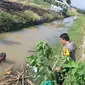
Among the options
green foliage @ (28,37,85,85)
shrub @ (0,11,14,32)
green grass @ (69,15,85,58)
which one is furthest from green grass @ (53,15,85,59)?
green foliage @ (28,37,85,85)

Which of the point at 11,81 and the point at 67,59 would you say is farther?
the point at 11,81

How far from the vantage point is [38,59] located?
22.8 feet

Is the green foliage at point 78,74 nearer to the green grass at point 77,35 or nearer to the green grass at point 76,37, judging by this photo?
the green grass at point 76,37

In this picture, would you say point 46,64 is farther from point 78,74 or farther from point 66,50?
point 78,74

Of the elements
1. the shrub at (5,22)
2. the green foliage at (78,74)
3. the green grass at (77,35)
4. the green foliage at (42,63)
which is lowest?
the green grass at (77,35)

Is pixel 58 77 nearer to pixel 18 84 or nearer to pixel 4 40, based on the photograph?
pixel 18 84

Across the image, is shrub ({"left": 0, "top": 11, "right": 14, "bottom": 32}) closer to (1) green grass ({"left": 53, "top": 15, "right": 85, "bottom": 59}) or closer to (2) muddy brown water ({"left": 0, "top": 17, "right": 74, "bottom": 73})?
(2) muddy brown water ({"left": 0, "top": 17, "right": 74, "bottom": 73})

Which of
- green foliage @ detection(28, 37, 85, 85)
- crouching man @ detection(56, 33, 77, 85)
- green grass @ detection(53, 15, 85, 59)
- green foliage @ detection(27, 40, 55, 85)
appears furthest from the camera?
green grass @ detection(53, 15, 85, 59)

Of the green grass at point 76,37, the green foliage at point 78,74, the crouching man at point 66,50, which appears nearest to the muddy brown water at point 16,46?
the green grass at point 76,37

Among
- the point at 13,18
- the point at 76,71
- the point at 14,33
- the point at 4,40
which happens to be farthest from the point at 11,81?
the point at 13,18

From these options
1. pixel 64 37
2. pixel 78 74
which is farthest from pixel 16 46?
pixel 78 74

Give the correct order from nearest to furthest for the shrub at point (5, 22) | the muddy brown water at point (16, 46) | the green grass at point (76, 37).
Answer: the muddy brown water at point (16, 46)
the green grass at point (76, 37)
the shrub at point (5, 22)

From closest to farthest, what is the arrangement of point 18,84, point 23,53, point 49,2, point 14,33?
point 18,84 < point 23,53 < point 14,33 < point 49,2

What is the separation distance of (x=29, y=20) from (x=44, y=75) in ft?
71.6
